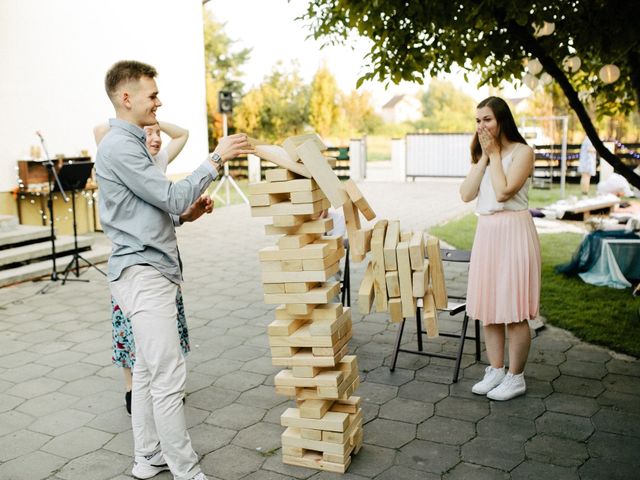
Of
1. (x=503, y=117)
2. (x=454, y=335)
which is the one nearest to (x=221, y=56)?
(x=454, y=335)

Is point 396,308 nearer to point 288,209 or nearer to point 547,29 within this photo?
point 288,209

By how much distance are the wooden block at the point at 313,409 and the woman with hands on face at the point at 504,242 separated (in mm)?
1363

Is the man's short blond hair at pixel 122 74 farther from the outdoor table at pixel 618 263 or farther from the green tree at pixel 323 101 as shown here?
the green tree at pixel 323 101

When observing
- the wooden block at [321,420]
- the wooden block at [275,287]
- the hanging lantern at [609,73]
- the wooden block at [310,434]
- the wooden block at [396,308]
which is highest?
the hanging lantern at [609,73]

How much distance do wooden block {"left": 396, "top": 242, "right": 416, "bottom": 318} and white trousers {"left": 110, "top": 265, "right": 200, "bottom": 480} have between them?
112 cm

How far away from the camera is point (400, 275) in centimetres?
305

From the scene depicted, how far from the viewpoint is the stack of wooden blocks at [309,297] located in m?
3.06

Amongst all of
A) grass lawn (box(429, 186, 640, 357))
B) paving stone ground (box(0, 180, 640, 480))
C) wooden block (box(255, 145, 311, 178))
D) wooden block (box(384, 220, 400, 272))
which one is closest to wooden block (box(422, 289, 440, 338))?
wooden block (box(384, 220, 400, 272))

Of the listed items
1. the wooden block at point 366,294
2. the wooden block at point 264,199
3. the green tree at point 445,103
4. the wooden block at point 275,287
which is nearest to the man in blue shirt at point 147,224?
the wooden block at point 264,199

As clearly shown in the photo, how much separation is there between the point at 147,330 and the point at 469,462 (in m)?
1.83

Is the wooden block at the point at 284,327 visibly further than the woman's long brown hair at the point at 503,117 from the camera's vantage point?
No

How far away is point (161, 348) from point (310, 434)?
95 cm

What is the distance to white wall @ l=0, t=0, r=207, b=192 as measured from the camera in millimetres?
10289

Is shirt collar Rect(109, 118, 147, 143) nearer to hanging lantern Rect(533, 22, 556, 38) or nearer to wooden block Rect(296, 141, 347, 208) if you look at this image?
wooden block Rect(296, 141, 347, 208)
